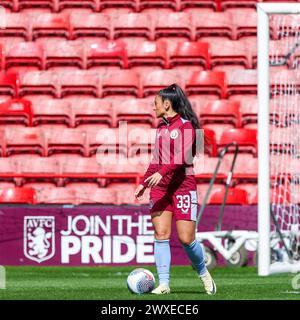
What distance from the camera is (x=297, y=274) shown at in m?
13.3

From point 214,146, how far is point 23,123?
2975mm

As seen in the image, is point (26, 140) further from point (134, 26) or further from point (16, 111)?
point (134, 26)

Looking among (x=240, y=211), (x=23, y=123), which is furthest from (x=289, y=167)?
(x=23, y=123)

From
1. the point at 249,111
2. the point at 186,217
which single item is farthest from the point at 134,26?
the point at 186,217

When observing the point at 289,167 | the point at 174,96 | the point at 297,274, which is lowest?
the point at 297,274

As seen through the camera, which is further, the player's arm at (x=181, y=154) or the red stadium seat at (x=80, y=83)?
the red stadium seat at (x=80, y=83)

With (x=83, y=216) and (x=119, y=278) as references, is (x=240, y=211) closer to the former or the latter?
(x=83, y=216)

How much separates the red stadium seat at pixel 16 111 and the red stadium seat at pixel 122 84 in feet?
4.29

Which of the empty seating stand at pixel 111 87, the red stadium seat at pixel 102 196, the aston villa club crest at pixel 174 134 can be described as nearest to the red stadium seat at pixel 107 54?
the empty seating stand at pixel 111 87

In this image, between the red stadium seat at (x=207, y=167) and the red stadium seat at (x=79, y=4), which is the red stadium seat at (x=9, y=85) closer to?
the red stadium seat at (x=79, y=4)

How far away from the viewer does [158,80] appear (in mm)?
18203

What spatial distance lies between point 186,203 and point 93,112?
27.6 ft

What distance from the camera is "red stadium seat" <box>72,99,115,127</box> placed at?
17.6 meters

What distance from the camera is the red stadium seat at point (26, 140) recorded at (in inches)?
684
